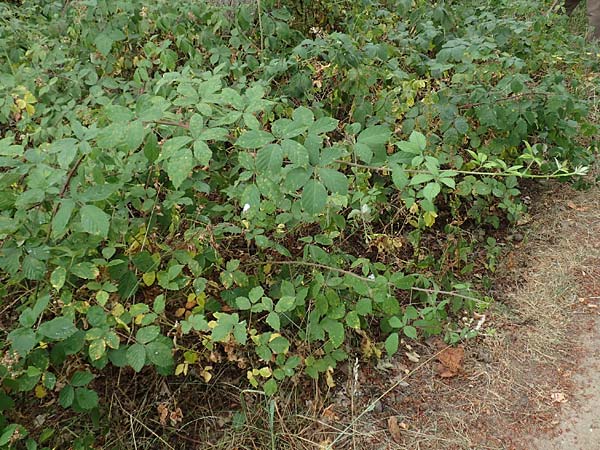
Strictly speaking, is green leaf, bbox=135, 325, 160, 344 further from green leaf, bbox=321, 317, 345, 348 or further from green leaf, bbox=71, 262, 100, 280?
green leaf, bbox=321, 317, 345, 348

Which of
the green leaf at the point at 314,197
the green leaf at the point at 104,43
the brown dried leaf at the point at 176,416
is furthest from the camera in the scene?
the green leaf at the point at 104,43

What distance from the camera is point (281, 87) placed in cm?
278

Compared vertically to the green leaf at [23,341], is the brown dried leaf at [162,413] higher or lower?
lower

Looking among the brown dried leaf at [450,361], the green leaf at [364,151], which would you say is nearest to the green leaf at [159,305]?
the green leaf at [364,151]

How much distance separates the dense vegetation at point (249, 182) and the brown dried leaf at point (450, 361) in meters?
0.06

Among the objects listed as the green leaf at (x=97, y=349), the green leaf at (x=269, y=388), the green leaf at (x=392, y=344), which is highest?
the green leaf at (x=97, y=349)

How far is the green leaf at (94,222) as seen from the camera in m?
1.51

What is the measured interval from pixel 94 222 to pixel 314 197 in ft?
2.06

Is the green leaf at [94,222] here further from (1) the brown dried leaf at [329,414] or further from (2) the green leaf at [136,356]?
(1) the brown dried leaf at [329,414]

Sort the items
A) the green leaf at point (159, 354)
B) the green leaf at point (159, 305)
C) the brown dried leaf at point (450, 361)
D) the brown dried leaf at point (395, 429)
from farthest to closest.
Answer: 1. the brown dried leaf at point (450, 361)
2. the brown dried leaf at point (395, 429)
3. the green leaf at point (159, 305)
4. the green leaf at point (159, 354)

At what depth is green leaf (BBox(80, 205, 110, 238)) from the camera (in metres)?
1.51

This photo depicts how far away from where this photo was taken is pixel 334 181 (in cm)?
142

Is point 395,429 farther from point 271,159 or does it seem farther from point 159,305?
point 271,159

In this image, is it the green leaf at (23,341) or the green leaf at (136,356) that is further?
the green leaf at (136,356)
